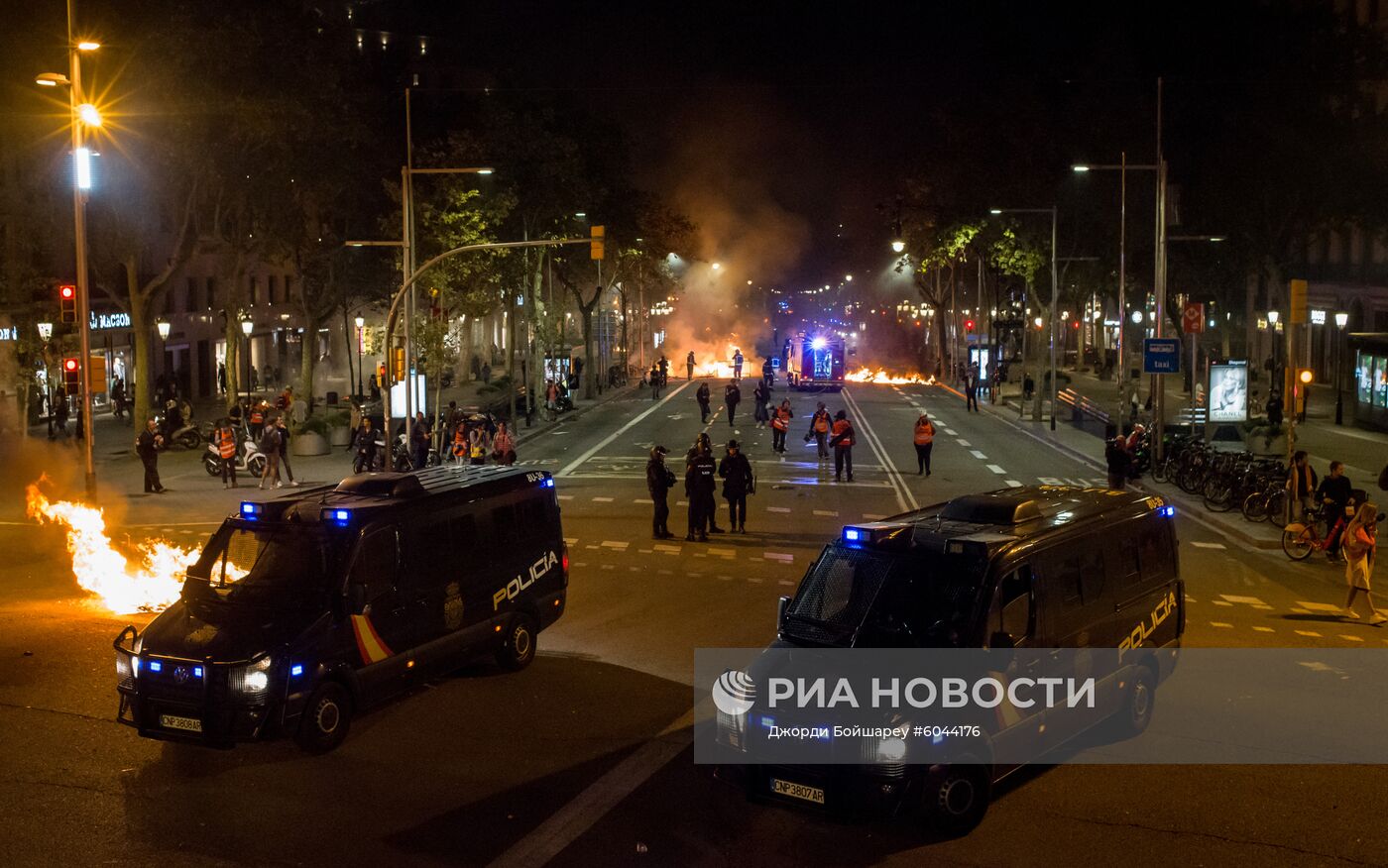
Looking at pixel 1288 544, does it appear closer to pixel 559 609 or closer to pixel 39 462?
pixel 559 609

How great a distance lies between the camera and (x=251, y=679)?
33.3 ft

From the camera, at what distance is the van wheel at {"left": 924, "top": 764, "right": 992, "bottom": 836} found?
337 inches

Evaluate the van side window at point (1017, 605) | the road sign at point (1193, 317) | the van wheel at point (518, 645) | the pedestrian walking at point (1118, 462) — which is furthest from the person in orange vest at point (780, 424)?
the van side window at point (1017, 605)

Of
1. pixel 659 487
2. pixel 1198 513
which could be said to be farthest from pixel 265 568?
pixel 1198 513

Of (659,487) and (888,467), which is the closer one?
(659,487)

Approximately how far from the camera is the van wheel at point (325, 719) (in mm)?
10461

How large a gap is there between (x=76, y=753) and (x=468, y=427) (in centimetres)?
2120

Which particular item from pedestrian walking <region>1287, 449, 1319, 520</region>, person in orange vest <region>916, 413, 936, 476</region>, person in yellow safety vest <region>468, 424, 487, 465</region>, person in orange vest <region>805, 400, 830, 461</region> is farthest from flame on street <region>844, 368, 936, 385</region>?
pedestrian walking <region>1287, 449, 1319, 520</region>

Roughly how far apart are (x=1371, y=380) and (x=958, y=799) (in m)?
38.0

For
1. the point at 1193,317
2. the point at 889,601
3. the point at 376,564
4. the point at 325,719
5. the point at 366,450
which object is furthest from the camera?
the point at 1193,317

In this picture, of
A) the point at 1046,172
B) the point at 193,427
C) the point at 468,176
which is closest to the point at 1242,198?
the point at 1046,172

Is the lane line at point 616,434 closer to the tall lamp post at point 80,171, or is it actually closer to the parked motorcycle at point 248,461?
the parked motorcycle at point 248,461

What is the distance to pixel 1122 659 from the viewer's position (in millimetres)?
10586

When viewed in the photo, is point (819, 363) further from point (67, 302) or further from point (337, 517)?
point (337, 517)
